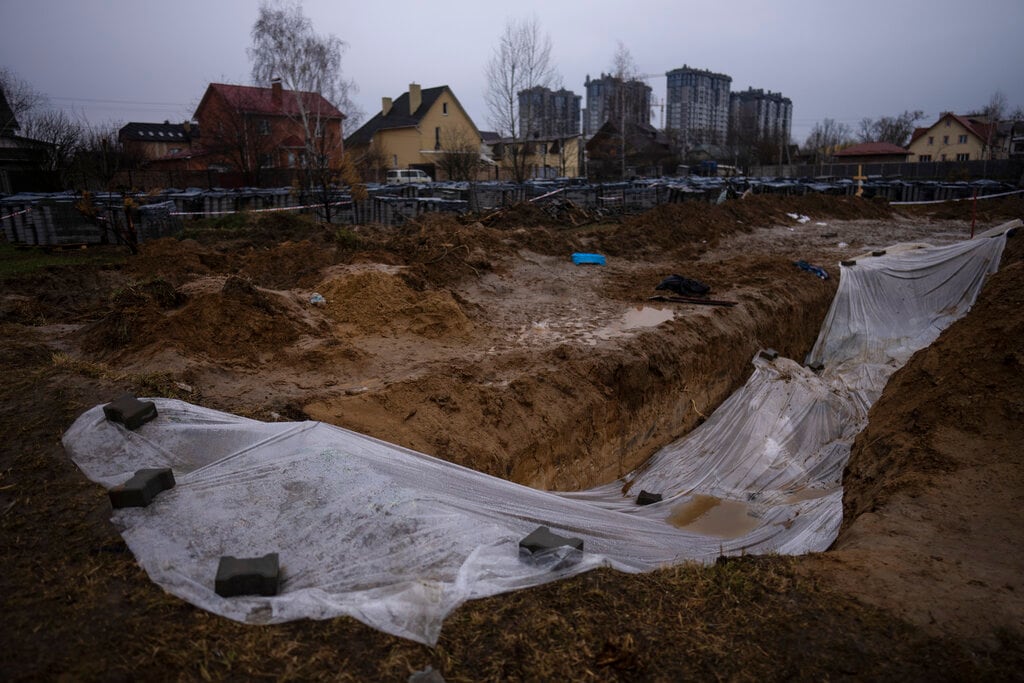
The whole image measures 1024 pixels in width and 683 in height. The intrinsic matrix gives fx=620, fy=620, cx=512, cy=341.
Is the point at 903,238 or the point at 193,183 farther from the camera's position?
the point at 193,183

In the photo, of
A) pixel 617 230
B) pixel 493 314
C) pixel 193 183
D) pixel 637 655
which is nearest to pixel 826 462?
pixel 493 314

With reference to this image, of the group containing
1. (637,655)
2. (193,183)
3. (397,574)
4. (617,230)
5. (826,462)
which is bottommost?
(826,462)

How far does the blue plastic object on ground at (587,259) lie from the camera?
589 inches

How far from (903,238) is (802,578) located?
813 inches

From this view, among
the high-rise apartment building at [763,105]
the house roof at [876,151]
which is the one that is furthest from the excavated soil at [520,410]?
the high-rise apartment building at [763,105]

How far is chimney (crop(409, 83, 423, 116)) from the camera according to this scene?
148ft

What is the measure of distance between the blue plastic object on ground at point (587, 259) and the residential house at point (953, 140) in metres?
55.1

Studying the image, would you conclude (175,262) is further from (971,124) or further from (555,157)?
(971,124)

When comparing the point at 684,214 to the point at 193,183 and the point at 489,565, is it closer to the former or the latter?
the point at 489,565

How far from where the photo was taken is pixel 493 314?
10.7m

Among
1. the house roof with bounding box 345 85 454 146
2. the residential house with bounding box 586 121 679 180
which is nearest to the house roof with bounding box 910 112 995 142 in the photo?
the residential house with bounding box 586 121 679 180

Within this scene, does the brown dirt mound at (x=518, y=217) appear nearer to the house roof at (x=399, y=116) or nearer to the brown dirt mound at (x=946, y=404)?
the brown dirt mound at (x=946, y=404)

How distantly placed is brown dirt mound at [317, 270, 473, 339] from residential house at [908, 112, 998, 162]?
6134 cm

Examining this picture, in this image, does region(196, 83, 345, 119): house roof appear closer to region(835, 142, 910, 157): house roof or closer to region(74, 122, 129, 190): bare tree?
region(74, 122, 129, 190): bare tree
